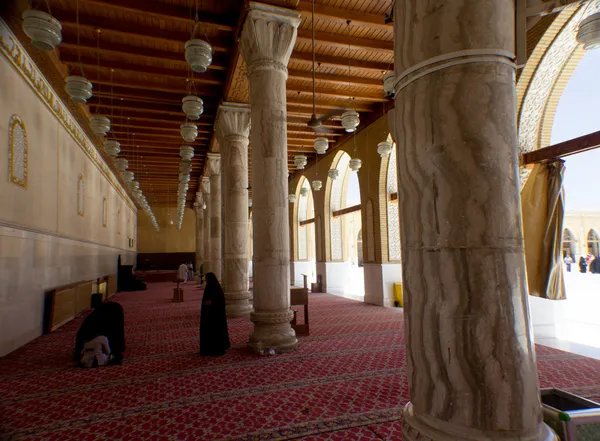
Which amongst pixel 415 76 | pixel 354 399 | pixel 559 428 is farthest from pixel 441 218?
pixel 354 399

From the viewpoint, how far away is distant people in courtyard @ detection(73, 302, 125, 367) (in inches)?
176

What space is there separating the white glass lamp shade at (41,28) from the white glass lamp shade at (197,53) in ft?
3.52

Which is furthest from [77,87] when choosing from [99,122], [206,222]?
[206,222]

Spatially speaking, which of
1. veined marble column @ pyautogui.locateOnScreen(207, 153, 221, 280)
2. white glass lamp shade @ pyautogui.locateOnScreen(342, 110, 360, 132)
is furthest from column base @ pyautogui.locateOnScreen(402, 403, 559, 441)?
veined marble column @ pyautogui.locateOnScreen(207, 153, 221, 280)

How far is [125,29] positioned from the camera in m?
5.62

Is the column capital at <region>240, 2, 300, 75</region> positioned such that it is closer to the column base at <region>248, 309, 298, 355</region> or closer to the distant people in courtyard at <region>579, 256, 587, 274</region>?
the column base at <region>248, 309, 298, 355</region>

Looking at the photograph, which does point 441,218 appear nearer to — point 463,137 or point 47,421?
point 463,137

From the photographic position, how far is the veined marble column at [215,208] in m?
11.1

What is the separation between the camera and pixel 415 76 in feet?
4.96

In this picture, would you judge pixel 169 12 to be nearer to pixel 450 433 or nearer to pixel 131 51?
pixel 131 51

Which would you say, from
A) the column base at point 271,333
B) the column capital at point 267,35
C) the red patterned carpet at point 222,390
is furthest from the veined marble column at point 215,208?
the column base at point 271,333

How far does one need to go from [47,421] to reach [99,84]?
20.6 feet

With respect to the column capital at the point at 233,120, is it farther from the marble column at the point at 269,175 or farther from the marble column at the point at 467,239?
the marble column at the point at 467,239

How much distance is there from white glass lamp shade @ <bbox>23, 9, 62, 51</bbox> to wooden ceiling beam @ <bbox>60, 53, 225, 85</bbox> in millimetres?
3189
